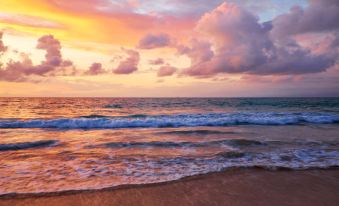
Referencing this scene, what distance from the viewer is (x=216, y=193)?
17.5 feet

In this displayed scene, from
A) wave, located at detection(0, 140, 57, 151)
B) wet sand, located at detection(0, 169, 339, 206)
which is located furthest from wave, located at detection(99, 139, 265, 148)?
wet sand, located at detection(0, 169, 339, 206)

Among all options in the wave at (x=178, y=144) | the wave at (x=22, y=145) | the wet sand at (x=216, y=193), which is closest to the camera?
the wet sand at (x=216, y=193)

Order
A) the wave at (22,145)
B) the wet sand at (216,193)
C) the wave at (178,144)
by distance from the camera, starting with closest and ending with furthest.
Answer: the wet sand at (216,193)
the wave at (22,145)
the wave at (178,144)

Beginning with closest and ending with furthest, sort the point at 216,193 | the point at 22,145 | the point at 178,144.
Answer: the point at 216,193
the point at 22,145
the point at 178,144

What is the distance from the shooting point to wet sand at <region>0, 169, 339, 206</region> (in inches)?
191

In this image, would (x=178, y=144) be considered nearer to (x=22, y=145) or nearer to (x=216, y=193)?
(x=216, y=193)

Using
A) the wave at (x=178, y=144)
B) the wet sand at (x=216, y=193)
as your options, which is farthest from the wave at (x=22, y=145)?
the wet sand at (x=216, y=193)

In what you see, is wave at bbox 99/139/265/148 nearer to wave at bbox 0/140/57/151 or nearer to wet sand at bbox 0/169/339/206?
wave at bbox 0/140/57/151


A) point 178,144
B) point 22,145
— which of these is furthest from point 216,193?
point 22,145

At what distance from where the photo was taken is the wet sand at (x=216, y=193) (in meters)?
4.86

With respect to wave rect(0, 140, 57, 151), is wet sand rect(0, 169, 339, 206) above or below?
above

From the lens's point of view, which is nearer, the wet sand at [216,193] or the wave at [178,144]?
the wet sand at [216,193]

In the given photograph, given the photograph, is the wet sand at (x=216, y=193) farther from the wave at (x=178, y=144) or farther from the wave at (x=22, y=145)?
the wave at (x=22, y=145)

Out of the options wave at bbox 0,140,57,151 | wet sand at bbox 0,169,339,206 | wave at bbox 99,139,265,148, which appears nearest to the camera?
wet sand at bbox 0,169,339,206
